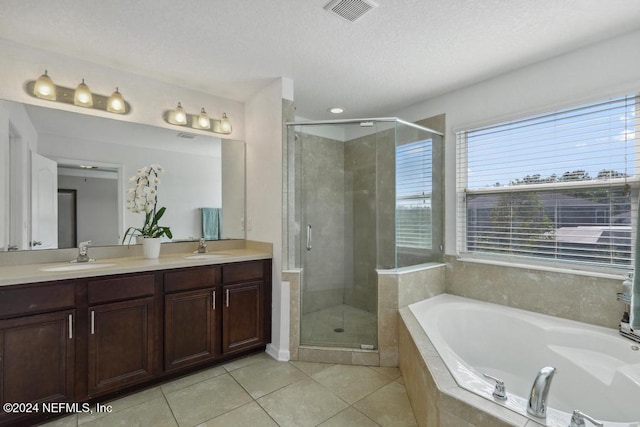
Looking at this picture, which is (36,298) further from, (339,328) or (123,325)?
(339,328)

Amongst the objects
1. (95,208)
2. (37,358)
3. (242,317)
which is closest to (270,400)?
(242,317)

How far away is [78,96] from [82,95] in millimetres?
30

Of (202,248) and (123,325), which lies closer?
(123,325)

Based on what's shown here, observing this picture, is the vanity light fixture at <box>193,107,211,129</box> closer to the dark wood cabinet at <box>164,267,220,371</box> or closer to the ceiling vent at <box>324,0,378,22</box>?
the dark wood cabinet at <box>164,267,220,371</box>

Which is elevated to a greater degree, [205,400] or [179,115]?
[179,115]

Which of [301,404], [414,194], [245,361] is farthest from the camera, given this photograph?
[414,194]

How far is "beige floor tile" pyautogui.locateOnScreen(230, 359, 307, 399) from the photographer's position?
7.16 feet

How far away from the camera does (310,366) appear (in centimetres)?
252

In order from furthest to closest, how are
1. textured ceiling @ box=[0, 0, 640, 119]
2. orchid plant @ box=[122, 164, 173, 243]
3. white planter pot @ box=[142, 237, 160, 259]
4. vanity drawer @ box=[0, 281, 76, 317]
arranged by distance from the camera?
orchid plant @ box=[122, 164, 173, 243], white planter pot @ box=[142, 237, 160, 259], textured ceiling @ box=[0, 0, 640, 119], vanity drawer @ box=[0, 281, 76, 317]

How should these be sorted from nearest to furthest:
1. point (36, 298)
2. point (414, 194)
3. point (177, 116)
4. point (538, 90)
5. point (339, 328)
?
1. point (36, 298)
2. point (538, 90)
3. point (177, 116)
4. point (339, 328)
5. point (414, 194)

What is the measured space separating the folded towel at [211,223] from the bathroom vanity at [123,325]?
1.71 feet

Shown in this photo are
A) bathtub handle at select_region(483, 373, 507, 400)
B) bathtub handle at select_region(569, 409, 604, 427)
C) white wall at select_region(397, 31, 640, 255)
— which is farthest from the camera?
white wall at select_region(397, 31, 640, 255)

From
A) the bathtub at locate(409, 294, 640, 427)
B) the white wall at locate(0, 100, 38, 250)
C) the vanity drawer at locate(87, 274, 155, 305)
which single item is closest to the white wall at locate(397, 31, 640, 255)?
the bathtub at locate(409, 294, 640, 427)

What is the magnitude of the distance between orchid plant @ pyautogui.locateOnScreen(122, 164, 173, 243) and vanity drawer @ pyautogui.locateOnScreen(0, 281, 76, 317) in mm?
755
